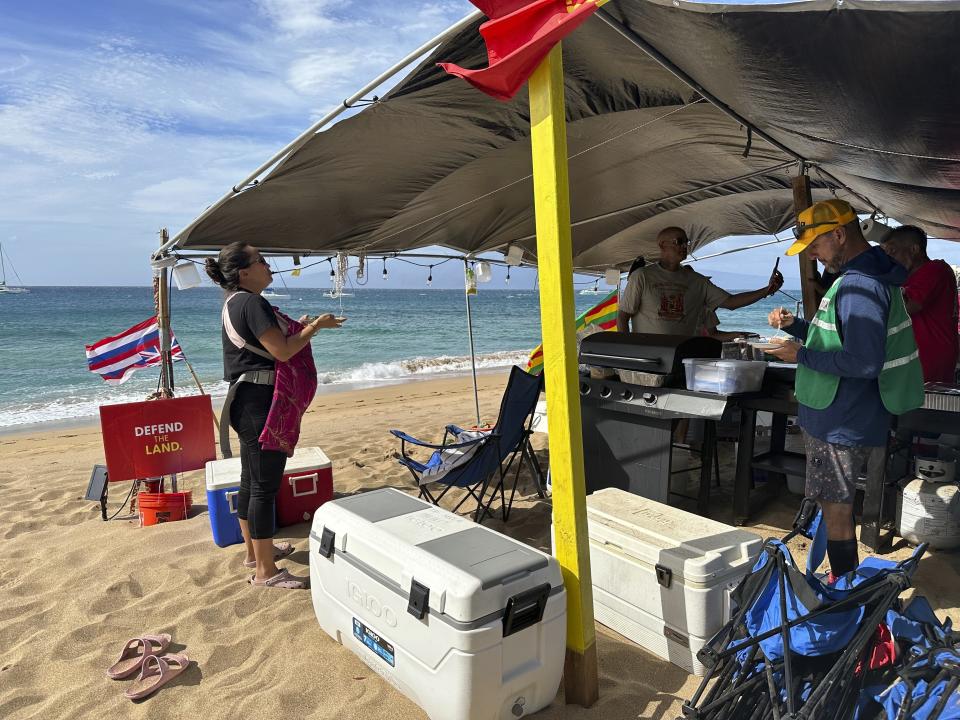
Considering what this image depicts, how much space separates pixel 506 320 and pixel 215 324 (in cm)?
1494

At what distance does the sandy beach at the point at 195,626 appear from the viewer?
207 centimetres

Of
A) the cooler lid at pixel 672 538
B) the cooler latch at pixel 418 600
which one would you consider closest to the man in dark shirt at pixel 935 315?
the cooler lid at pixel 672 538

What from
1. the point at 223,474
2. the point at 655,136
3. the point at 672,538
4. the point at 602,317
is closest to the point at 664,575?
the point at 672,538

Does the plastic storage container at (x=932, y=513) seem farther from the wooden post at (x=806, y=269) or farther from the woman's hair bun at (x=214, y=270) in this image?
the woman's hair bun at (x=214, y=270)

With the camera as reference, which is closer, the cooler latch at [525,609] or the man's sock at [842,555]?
the cooler latch at [525,609]

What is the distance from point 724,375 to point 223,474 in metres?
2.74

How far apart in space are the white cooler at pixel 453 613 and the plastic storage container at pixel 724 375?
151 centimetres

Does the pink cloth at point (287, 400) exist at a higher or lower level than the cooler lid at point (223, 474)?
higher

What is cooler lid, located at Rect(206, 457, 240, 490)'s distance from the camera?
11.3 feet

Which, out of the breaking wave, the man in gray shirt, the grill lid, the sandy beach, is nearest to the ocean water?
the breaking wave

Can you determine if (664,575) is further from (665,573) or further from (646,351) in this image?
(646,351)

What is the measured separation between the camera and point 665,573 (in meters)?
2.12

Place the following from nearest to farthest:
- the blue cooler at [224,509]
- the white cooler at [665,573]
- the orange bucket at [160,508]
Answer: the white cooler at [665,573]
the blue cooler at [224,509]
the orange bucket at [160,508]

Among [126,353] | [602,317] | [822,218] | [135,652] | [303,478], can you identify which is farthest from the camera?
[602,317]
